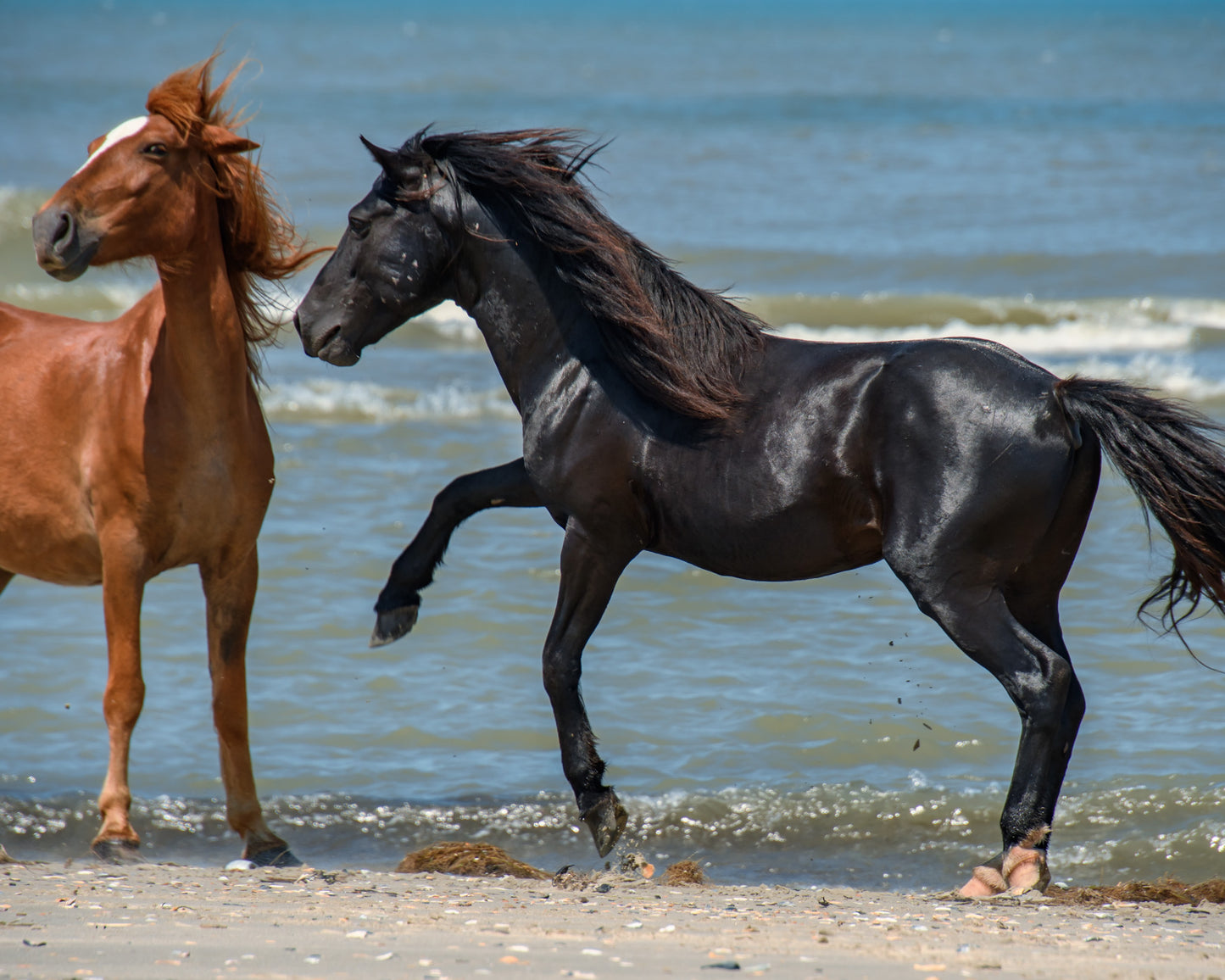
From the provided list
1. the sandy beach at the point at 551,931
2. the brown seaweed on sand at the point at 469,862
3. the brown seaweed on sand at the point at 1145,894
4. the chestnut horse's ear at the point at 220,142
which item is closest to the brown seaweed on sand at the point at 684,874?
the sandy beach at the point at 551,931

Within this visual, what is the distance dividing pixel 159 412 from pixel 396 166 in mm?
1058

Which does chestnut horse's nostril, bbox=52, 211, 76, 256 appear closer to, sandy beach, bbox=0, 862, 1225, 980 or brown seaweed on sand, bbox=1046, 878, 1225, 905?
sandy beach, bbox=0, 862, 1225, 980

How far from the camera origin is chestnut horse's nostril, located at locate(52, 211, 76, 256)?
4.03 meters

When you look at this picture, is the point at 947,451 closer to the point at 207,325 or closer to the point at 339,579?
the point at 207,325

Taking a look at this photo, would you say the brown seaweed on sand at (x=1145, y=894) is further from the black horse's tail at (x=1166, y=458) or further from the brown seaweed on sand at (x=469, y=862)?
the brown seaweed on sand at (x=469, y=862)

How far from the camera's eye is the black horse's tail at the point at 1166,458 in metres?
3.79

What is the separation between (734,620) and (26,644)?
3.38 m

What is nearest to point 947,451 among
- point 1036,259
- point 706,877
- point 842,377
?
point 842,377

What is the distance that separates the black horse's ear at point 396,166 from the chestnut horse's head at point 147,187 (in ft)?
1.40

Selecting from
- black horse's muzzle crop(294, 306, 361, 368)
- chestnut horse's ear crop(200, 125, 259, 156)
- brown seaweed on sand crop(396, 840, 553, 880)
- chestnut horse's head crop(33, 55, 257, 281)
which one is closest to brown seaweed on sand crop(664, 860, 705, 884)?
brown seaweed on sand crop(396, 840, 553, 880)

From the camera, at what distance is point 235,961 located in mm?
3014

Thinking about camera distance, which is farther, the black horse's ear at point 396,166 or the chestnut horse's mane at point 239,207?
the chestnut horse's mane at point 239,207

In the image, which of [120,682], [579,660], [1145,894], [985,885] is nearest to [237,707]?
[120,682]

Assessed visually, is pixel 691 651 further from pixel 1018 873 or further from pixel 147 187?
pixel 147 187
